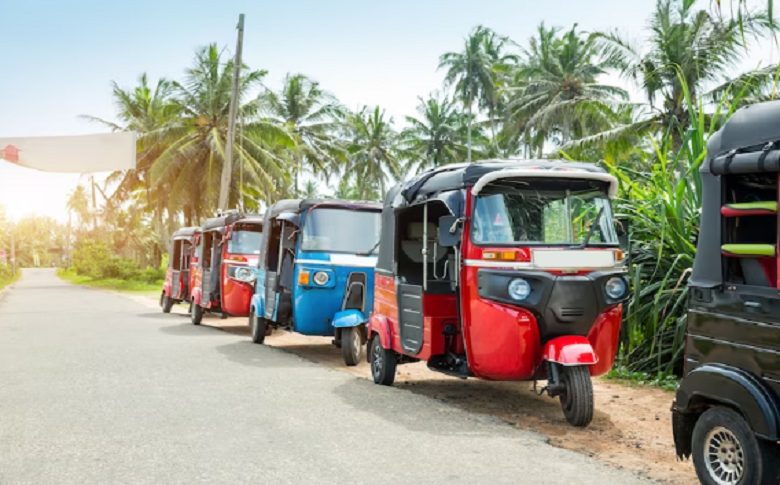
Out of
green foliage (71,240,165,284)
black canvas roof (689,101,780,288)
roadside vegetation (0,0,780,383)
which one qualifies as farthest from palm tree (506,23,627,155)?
black canvas roof (689,101,780,288)

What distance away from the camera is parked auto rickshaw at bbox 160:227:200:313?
906 inches

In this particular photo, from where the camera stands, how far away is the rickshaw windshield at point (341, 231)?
1303cm

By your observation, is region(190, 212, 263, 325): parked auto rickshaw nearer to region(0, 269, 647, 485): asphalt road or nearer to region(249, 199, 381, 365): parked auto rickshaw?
region(249, 199, 381, 365): parked auto rickshaw

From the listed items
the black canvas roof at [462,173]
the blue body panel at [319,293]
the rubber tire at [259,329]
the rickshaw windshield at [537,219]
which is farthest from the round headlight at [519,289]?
the rubber tire at [259,329]

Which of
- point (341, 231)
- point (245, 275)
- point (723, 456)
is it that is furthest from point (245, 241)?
point (723, 456)

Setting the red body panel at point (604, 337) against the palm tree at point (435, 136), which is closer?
the red body panel at point (604, 337)

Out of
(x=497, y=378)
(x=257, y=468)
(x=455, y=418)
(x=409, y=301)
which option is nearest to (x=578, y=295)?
(x=497, y=378)

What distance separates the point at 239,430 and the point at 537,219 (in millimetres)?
3335

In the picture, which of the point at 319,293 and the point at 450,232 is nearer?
the point at 450,232

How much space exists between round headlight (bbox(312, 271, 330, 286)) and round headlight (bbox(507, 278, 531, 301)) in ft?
18.5

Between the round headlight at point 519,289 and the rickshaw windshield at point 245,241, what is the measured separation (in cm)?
1049

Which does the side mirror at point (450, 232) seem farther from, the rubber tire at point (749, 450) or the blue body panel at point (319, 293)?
the blue body panel at point (319, 293)

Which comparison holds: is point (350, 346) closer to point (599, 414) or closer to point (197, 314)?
point (599, 414)

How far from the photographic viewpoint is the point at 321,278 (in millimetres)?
12797
